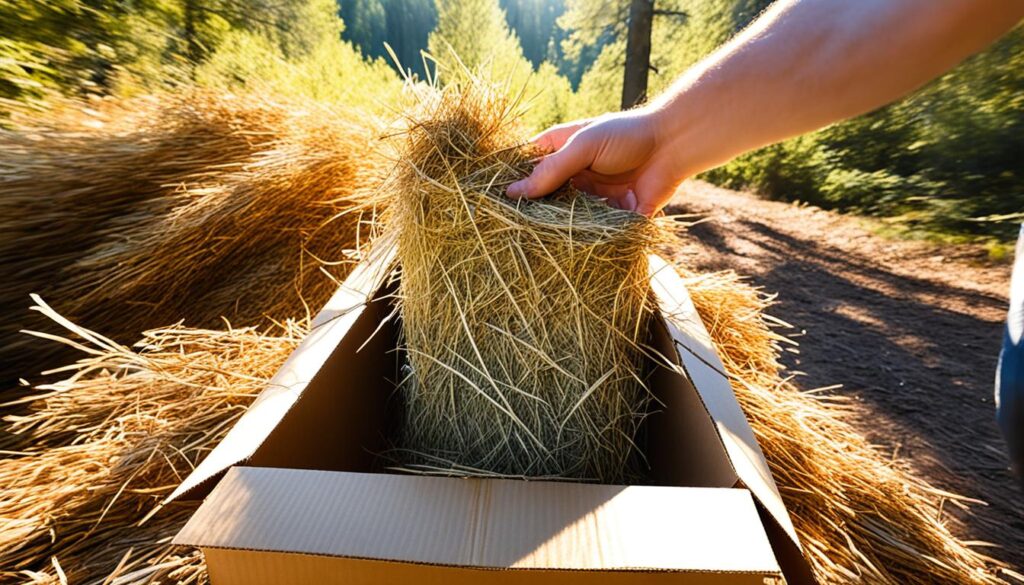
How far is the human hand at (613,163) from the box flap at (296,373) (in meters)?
0.43

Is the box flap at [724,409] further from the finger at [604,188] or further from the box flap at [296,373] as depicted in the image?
the box flap at [296,373]

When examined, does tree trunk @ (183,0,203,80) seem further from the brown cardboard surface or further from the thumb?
the brown cardboard surface

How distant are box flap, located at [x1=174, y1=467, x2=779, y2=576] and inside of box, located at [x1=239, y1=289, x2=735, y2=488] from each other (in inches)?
3.1

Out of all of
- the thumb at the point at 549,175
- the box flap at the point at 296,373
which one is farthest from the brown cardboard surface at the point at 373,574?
the thumb at the point at 549,175

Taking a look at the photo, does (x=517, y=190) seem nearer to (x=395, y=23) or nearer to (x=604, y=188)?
(x=604, y=188)

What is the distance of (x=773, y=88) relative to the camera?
0.85 m

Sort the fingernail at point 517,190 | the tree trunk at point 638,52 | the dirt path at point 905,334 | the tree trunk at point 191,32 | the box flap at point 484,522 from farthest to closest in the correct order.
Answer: the tree trunk at point 638,52 < the tree trunk at point 191,32 < the dirt path at point 905,334 < the fingernail at point 517,190 < the box flap at point 484,522

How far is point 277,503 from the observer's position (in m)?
0.53

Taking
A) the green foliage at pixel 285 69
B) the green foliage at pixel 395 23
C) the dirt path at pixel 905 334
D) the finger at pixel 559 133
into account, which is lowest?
the dirt path at pixel 905 334

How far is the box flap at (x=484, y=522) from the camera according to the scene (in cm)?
48

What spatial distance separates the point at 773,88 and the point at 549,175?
1.45ft

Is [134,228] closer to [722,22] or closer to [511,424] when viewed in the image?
[511,424]

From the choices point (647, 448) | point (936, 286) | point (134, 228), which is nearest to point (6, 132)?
point (134, 228)

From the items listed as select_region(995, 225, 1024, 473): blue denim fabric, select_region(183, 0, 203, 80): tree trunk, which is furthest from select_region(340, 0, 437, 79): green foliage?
select_region(995, 225, 1024, 473): blue denim fabric
